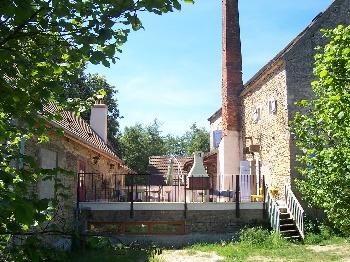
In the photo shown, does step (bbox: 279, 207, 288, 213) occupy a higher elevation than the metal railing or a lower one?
lower

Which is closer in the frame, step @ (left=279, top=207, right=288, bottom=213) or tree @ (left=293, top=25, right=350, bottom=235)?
tree @ (left=293, top=25, right=350, bottom=235)

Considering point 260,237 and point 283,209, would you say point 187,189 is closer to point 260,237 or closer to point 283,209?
point 283,209

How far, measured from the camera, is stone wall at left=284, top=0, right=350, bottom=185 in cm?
1762

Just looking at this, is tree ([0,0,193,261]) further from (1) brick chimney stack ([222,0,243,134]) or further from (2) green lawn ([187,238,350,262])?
(1) brick chimney stack ([222,0,243,134])

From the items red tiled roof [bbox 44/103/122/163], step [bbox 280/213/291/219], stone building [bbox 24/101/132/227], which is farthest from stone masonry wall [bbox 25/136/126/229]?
step [bbox 280/213/291/219]

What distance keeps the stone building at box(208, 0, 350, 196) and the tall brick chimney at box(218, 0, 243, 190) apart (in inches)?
2.8

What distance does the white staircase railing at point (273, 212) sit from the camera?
15.2 m

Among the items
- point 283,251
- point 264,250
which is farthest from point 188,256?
point 283,251

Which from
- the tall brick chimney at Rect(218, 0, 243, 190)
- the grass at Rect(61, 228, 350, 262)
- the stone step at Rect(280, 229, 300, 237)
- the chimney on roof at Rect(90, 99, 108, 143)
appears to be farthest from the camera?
the chimney on roof at Rect(90, 99, 108, 143)

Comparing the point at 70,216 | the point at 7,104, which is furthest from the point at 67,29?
the point at 70,216

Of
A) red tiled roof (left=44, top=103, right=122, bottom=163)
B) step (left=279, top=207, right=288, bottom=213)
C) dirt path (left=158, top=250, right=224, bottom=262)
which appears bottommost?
dirt path (left=158, top=250, right=224, bottom=262)

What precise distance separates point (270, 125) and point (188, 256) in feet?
27.5

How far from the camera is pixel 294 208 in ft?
52.0

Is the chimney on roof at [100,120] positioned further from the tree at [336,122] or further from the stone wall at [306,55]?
the tree at [336,122]
